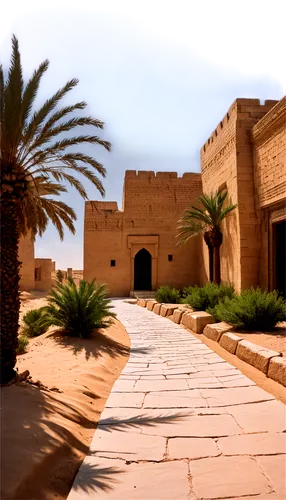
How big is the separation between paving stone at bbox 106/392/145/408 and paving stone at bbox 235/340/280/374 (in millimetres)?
1939

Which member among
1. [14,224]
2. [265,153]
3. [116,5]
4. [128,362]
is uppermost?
[265,153]

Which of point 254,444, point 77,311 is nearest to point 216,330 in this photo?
point 77,311

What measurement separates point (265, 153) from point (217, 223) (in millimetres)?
3240

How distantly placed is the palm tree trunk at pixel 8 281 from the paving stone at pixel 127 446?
5.95 ft

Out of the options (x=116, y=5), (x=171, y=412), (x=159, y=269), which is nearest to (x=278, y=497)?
(x=171, y=412)

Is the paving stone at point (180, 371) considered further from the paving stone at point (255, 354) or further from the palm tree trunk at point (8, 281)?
the palm tree trunk at point (8, 281)

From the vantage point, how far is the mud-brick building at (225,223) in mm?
10594

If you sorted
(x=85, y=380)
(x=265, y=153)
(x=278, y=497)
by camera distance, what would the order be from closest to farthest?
(x=278, y=497) → (x=85, y=380) → (x=265, y=153)

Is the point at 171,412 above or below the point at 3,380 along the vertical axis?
below

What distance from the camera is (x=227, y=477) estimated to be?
2416mm

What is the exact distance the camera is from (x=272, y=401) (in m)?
3.87

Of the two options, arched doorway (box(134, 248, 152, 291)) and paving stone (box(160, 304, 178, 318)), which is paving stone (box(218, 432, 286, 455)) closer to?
paving stone (box(160, 304, 178, 318))

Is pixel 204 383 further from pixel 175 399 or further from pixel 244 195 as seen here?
pixel 244 195

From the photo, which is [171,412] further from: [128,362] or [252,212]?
[252,212]
